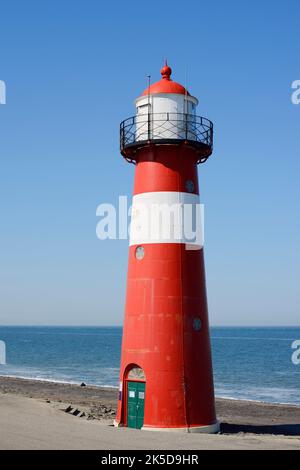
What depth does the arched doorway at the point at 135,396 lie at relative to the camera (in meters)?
19.1

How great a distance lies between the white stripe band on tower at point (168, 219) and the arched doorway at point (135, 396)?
4105 mm

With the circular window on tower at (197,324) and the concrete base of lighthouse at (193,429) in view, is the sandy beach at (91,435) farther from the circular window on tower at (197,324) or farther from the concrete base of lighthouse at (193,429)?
the circular window on tower at (197,324)

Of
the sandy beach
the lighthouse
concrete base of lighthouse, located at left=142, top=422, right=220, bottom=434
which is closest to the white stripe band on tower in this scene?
the lighthouse

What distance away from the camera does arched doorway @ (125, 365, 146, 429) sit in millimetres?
19078

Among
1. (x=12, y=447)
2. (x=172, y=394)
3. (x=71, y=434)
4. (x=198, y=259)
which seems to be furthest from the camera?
(x=198, y=259)

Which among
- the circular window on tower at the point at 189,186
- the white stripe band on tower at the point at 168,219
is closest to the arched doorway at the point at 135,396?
the white stripe band on tower at the point at 168,219

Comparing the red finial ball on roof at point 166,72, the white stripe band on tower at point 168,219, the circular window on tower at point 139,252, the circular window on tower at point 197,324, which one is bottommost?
the circular window on tower at point 197,324

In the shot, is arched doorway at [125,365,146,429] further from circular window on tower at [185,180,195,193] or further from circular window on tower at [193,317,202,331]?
circular window on tower at [185,180,195,193]

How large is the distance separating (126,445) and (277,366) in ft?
206

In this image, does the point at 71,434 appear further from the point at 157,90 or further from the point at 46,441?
the point at 157,90

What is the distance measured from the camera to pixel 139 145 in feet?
65.0

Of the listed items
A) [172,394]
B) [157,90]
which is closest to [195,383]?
[172,394]

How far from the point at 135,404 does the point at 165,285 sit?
12.5 ft

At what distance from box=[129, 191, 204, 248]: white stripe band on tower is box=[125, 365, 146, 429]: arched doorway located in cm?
410
